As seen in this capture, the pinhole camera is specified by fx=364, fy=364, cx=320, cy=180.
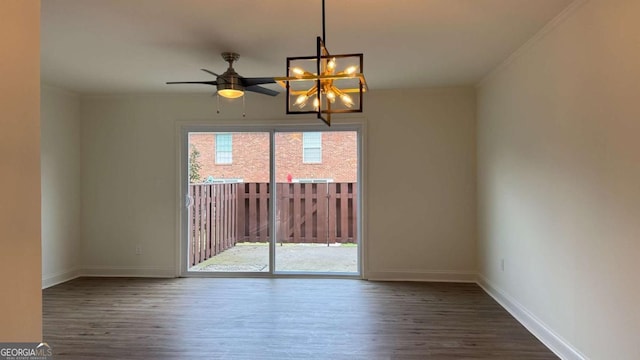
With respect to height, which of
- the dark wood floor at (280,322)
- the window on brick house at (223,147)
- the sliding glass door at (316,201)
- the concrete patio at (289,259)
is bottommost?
the dark wood floor at (280,322)

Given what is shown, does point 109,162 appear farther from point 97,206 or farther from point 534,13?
point 534,13

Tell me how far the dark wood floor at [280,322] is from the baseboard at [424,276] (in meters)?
0.19

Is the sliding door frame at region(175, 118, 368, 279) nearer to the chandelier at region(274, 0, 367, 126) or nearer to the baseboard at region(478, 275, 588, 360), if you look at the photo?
the baseboard at region(478, 275, 588, 360)

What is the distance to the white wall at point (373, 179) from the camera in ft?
15.2

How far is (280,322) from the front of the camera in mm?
3293

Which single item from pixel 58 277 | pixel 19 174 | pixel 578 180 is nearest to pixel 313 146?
pixel 578 180

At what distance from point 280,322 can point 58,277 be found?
3257mm

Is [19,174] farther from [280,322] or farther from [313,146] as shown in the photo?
[313,146]

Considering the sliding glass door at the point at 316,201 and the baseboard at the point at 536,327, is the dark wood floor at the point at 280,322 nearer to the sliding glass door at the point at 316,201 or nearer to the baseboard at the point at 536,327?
the baseboard at the point at 536,327

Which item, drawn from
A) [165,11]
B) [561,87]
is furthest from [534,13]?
[165,11]

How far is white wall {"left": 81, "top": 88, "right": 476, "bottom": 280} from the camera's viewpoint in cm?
464

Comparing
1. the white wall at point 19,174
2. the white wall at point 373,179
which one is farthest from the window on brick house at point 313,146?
the white wall at point 19,174

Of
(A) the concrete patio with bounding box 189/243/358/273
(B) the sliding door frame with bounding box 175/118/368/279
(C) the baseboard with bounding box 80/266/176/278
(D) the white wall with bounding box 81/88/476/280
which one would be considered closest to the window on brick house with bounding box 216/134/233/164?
(B) the sliding door frame with bounding box 175/118/368/279

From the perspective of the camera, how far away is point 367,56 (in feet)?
11.3
